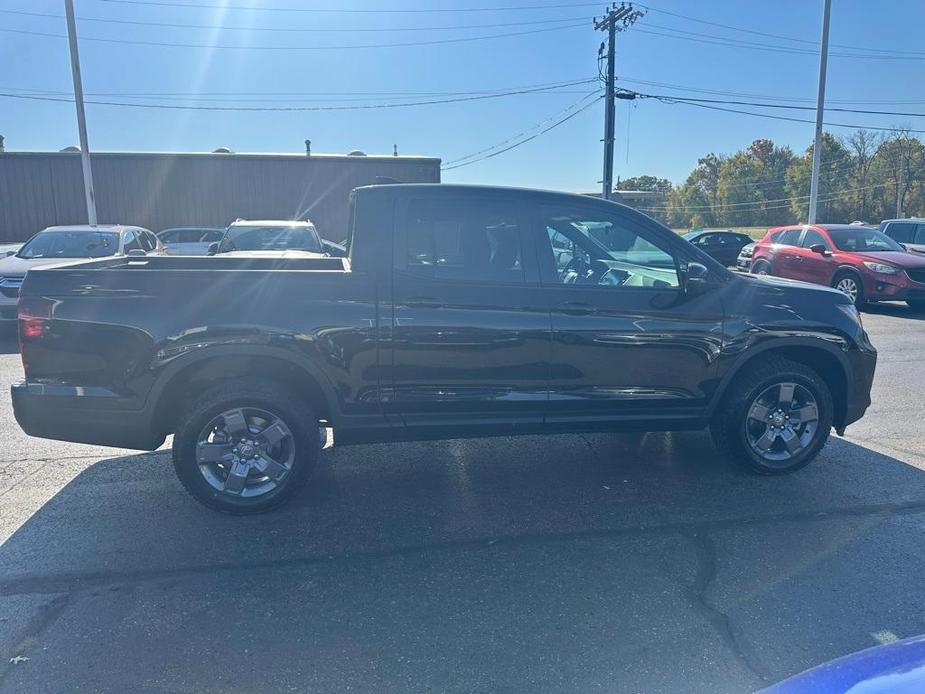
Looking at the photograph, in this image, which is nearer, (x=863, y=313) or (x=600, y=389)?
(x=600, y=389)

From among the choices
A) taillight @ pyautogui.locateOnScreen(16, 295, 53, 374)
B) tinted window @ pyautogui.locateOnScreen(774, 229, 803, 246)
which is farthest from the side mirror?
tinted window @ pyautogui.locateOnScreen(774, 229, 803, 246)

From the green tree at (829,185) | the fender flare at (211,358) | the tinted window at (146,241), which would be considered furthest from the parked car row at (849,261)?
the green tree at (829,185)

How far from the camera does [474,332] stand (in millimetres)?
3953

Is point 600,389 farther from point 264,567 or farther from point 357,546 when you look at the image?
point 264,567

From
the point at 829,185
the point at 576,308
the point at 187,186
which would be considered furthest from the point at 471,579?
the point at 829,185

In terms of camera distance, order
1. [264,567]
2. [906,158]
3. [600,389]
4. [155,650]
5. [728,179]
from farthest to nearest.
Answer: [728,179] → [906,158] → [600,389] → [264,567] → [155,650]

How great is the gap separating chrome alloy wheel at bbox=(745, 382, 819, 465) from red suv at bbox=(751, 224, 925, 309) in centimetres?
792

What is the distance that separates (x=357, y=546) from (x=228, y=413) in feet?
3.60

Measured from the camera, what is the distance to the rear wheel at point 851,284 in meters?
12.4

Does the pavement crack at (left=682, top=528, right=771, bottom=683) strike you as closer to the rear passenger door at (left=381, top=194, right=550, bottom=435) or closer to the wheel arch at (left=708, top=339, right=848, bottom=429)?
the wheel arch at (left=708, top=339, right=848, bottom=429)

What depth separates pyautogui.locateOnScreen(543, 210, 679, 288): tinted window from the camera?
4.18 m

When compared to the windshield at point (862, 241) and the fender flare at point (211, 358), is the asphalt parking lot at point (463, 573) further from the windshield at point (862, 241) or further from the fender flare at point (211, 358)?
the windshield at point (862, 241)

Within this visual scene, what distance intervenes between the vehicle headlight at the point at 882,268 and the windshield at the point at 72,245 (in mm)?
13408

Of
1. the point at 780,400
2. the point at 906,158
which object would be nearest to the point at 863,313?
the point at 780,400
